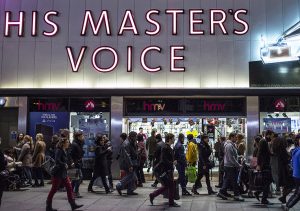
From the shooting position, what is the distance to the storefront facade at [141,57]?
19.1m

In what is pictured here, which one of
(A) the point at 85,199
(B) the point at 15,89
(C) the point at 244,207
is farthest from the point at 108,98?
(C) the point at 244,207

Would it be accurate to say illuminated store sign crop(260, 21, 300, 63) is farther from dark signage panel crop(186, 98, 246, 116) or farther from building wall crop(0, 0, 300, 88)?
dark signage panel crop(186, 98, 246, 116)

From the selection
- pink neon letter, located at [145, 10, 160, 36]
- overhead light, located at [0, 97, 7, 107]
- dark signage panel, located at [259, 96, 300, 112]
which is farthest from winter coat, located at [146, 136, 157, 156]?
overhead light, located at [0, 97, 7, 107]

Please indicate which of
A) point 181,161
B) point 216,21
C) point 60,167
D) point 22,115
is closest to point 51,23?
point 22,115

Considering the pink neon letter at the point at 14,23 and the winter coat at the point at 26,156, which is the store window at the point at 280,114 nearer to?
the winter coat at the point at 26,156

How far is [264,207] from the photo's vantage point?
12.2 meters

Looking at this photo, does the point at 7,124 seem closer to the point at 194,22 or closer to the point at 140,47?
the point at 140,47

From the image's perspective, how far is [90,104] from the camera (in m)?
19.4

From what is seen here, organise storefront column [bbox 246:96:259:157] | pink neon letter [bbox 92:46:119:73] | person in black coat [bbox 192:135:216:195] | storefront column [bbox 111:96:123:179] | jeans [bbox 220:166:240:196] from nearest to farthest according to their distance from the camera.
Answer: jeans [bbox 220:166:240:196] < person in black coat [bbox 192:135:216:195] < storefront column [bbox 246:96:259:157] < storefront column [bbox 111:96:123:179] < pink neon letter [bbox 92:46:119:73]

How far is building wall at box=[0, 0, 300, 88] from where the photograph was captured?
62.9ft

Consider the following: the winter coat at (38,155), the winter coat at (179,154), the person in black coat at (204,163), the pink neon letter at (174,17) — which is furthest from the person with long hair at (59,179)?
the pink neon letter at (174,17)

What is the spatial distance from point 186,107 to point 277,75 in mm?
3877

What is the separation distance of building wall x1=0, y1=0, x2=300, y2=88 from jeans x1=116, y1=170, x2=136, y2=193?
562 cm

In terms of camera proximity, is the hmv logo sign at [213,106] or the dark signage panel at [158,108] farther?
the dark signage panel at [158,108]
